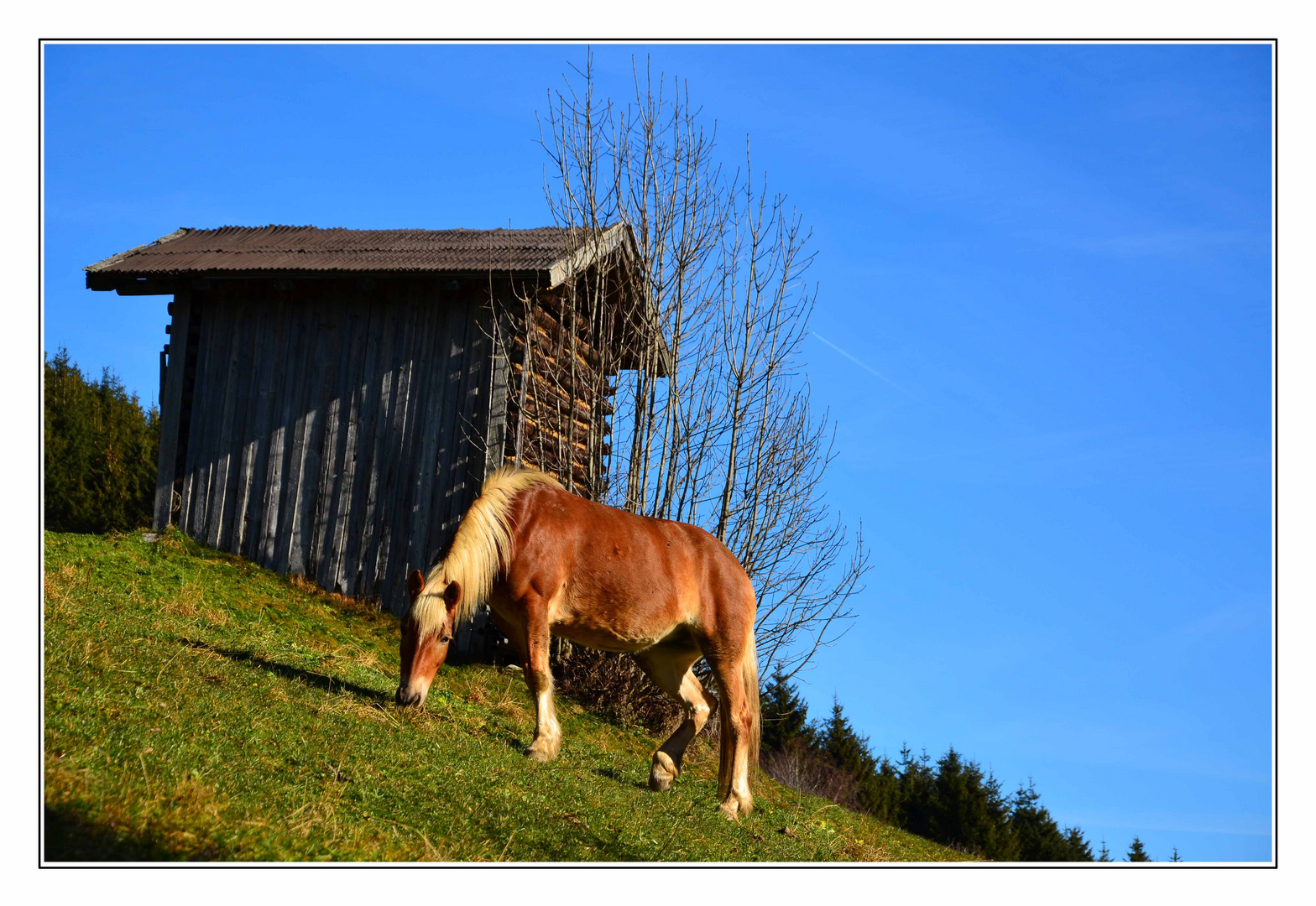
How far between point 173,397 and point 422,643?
9.91 meters

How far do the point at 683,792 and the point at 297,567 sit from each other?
772 centimetres

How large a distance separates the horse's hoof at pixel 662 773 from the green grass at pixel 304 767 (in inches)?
9.6

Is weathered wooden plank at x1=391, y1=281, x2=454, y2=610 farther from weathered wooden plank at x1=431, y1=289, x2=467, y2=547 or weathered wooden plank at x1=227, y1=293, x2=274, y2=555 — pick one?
weathered wooden plank at x1=227, y1=293, x2=274, y2=555

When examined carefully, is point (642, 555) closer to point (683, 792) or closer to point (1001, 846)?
point (683, 792)

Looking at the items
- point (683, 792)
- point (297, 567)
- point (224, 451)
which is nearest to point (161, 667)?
point (683, 792)

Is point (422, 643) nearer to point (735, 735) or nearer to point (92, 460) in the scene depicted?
point (735, 735)

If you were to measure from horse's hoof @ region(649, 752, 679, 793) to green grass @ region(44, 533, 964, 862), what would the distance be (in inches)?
9.6

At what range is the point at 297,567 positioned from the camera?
48.3 ft

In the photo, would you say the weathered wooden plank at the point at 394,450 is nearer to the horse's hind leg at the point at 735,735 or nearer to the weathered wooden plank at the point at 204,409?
the weathered wooden plank at the point at 204,409

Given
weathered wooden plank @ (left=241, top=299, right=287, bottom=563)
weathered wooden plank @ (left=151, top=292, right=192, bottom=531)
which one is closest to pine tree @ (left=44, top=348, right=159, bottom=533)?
weathered wooden plank @ (left=151, top=292, right=192, bottom=531)

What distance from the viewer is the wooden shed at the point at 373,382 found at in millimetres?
14109

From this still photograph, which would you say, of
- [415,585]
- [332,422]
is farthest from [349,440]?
[415,585]

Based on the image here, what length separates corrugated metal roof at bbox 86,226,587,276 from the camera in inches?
560
